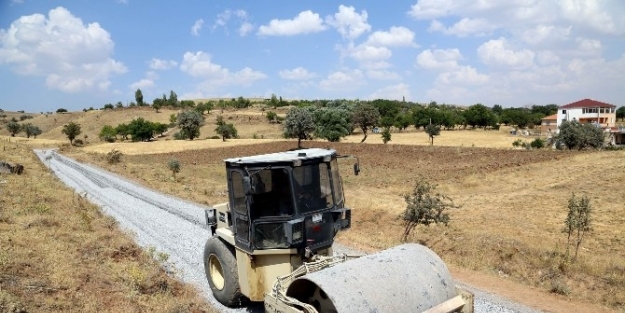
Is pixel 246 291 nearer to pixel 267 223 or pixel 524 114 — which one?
pixel 267 223

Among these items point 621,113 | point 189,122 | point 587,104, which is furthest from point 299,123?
point 621,113

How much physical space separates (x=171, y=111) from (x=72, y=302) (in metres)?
123

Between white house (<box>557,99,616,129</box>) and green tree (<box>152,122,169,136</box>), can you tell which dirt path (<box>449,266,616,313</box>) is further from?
green tree (<box>152,122,169,136</box>)

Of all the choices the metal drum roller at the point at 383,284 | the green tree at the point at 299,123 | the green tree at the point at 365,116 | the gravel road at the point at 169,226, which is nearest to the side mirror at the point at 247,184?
the metal drum roller at the point at 383,284

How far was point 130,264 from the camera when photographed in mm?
9867

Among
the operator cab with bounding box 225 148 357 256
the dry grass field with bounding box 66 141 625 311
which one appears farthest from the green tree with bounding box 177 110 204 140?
the operator cab with bounding box 225 148 357 256

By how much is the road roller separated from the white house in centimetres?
8554

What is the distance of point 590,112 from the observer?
80.6 metres

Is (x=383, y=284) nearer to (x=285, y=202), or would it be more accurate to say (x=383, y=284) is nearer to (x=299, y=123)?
(x=285, y=202)

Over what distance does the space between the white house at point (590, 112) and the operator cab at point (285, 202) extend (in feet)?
280

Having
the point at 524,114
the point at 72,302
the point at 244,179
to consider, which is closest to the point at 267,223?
the point at 244,179

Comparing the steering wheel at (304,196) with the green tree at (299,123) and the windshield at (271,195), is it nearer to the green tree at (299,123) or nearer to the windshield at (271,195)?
the windshield at (271,195)

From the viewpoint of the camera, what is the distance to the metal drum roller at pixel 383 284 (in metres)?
4.81

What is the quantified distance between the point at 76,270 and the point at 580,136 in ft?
165
